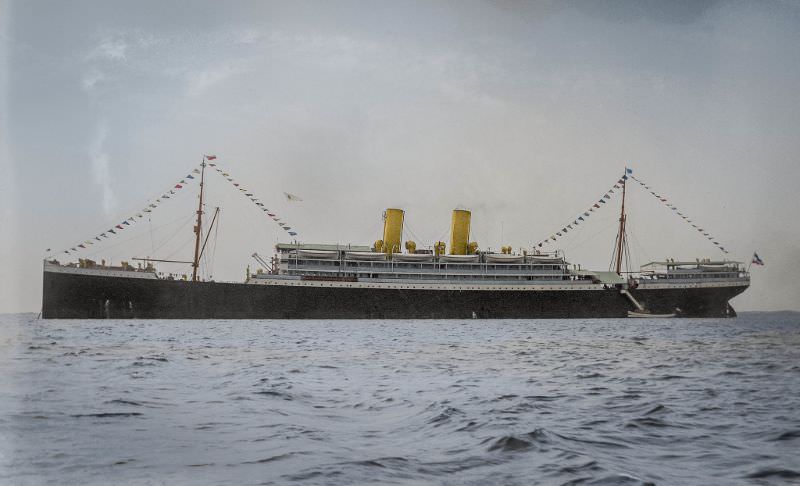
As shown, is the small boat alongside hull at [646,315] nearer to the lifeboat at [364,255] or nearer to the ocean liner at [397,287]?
the ocean liner at [397,287]

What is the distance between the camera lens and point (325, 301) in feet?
151

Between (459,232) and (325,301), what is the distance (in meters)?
15.4

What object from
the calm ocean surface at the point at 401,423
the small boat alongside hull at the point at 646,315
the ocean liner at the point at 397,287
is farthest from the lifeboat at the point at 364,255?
the calm ocean surface at the point at 401,423

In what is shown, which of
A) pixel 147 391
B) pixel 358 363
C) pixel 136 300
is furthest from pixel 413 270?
pixel 147 391

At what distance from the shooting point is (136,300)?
42.7m

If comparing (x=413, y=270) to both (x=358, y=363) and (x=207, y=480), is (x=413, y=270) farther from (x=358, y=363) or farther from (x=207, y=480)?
(x=207, y=480)

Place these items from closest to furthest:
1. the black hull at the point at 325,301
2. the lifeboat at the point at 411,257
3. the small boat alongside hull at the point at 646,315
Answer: the black hull at the point at 325,301 < the lifeboat at the point at 411,257 < the small boat alongside hull at the point at 646,315

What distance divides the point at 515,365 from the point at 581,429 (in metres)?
6.31

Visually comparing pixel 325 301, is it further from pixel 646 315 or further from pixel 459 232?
pixel 646 315

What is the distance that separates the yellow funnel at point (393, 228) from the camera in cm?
5297

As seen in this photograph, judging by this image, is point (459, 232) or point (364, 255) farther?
point (459, 232)

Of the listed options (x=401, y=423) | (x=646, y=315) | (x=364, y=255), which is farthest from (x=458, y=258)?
(x=401, y=423)

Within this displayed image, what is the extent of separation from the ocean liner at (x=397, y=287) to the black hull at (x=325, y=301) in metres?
0.08

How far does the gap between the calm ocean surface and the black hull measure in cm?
3286
